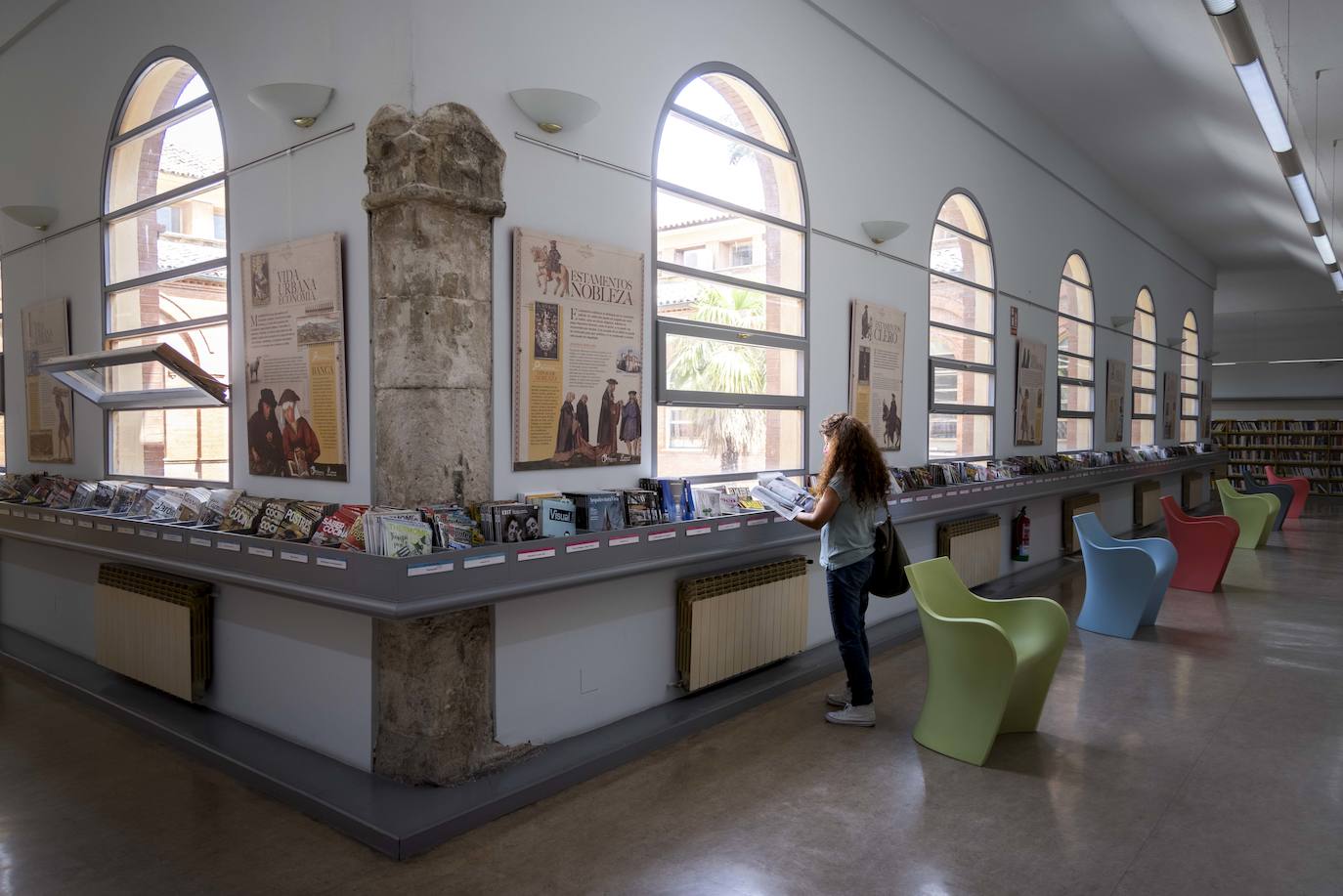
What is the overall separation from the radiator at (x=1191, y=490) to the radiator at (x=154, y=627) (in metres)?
15.3

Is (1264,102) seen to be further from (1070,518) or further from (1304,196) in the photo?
(1070,518)

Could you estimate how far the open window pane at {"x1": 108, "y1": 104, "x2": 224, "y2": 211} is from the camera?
4629 millimetres

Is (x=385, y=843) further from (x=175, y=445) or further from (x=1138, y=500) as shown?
(x=1138, y=500)

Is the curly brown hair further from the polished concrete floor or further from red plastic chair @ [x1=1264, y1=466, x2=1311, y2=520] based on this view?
red plastic chair @ [x1=1264, y1=466, x2=1311, y2=520]

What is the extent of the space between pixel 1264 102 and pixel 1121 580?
3.38m

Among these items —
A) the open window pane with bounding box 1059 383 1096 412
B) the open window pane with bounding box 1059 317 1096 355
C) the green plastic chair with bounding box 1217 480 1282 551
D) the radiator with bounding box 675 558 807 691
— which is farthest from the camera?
the green plastic chair with bounding box 1217 480 1282 551

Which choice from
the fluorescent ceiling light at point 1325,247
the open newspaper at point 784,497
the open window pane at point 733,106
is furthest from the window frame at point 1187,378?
the open newspaper at point 784,497

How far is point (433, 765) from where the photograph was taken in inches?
132

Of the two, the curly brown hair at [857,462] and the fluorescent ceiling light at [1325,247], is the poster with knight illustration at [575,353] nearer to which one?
the curly brown hair at [857,462]

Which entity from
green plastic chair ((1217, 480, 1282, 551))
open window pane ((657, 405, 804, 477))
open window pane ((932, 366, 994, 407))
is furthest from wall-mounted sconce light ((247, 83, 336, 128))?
green plastic chair ((1217, 480, 1282, 551))

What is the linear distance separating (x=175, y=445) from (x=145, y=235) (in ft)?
4.48

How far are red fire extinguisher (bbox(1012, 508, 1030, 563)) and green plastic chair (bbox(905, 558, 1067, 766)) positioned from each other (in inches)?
164

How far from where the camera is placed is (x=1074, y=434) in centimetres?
1069

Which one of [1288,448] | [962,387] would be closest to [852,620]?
[962,387]
